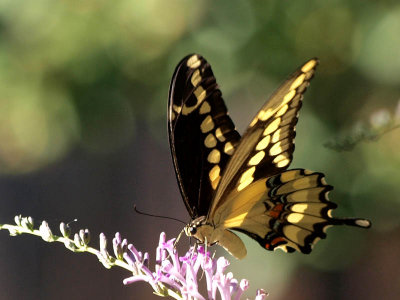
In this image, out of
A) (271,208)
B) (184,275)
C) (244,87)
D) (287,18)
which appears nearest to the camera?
(184,275)

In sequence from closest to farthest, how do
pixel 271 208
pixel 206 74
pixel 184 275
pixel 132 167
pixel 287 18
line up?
pixel 184 275 < pixel 206 74 < pixel 271 208 < pixel 287 18 < pixel 132 167

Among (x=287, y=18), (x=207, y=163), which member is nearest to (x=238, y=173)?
(x=207, y=163)

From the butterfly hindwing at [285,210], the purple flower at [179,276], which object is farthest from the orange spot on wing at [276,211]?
the purple flower at [179,276]

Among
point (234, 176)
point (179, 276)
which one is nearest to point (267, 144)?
point (234, 176)

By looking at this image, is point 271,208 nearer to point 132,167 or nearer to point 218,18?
point 218,18

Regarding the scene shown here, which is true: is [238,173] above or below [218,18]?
below

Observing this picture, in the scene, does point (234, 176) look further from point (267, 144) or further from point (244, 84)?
point (244, 84)

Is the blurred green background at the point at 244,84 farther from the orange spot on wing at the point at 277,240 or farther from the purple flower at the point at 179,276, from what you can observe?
the purple flower at the point at 179,276
